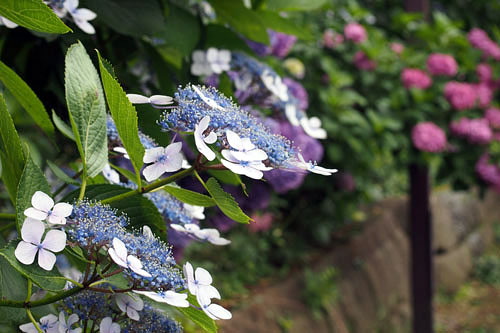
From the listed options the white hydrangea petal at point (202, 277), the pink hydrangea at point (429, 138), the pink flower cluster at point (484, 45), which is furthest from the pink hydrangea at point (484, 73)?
the white hydrangea petal at point (202, 277)

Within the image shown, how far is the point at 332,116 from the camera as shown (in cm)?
220

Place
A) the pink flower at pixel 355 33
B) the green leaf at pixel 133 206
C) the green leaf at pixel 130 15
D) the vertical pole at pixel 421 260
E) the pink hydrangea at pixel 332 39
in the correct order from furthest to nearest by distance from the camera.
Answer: the vertical pole at pixel 421 260 → the pink hydrangea at pixel 332 39 → the pink flower at pixel 355 33 → the green leaf at pixel 130 15 → the green leaf at pixel 133 206

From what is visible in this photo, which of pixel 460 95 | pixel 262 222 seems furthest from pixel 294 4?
pixel 262 222

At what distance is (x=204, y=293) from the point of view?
45 centimetres

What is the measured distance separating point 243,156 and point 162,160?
8cm

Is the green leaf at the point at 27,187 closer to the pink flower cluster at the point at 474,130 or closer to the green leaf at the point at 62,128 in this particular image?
the green leaf at the point at 62,128

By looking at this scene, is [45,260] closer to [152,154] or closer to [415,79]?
[152,154]

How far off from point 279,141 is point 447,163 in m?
1.82

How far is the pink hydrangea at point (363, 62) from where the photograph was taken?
7.60 feet

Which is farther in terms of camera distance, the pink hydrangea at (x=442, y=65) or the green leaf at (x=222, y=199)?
the pink hydrangea at (x=442, y=65)

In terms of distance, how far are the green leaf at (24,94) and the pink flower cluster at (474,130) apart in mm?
1800

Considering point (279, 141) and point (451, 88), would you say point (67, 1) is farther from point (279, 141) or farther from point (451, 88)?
point (451, 88)

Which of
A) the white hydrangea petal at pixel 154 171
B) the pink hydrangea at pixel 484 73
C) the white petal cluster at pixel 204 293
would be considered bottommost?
the pink hydrangea at pixel 484 73

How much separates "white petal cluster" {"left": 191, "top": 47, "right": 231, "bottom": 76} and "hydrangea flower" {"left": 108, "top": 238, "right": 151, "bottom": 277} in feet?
1.58
